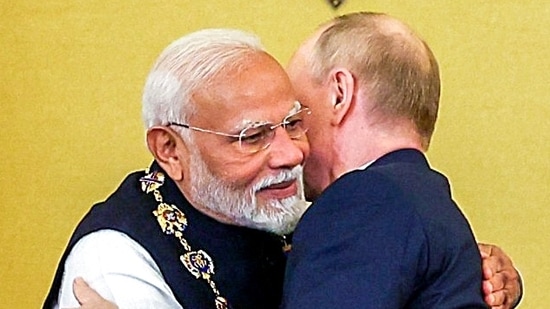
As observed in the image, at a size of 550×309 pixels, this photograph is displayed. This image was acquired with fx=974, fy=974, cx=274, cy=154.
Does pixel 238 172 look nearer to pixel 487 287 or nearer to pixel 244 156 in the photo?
pixel 244 156

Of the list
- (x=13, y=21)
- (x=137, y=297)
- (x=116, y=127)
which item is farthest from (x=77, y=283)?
(x=13, y=21)

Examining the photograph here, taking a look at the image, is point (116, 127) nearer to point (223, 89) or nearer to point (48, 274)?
point (48, 274)

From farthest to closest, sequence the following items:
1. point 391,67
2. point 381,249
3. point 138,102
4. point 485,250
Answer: point 138,102 < point 485,250 < point 391,67 < point 381,249

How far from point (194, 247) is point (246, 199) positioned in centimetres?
10

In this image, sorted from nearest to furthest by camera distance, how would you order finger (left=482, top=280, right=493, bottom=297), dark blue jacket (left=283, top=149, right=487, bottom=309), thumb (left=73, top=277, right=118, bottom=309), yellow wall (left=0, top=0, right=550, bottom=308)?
1. dark blue jacket (left=283, top=149, right=487, bottom=309)
2. thumb (left=73, top=277, right=118, bottom=309)
3. finger (left=482, top=280, right=493, bottom=297)
4. yellow wall (left=0, top=0, right=550, bottom=308)

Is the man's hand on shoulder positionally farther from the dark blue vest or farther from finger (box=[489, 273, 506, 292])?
the dark blue vest

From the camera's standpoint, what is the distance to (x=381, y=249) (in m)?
1.13

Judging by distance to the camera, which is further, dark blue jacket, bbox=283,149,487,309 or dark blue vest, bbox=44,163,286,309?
dark blue vest, bbox=44,163,286,309

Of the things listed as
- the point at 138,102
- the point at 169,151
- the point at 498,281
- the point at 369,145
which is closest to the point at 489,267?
the point at 498,281

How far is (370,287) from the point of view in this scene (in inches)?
43.6

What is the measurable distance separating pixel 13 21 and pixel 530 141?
3.67 feet

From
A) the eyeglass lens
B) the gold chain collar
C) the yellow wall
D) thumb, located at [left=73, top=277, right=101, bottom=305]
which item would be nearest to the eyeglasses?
the eyeglass lens

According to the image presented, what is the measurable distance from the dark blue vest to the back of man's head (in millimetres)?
291

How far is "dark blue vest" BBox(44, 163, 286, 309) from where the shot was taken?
1.36 meters
